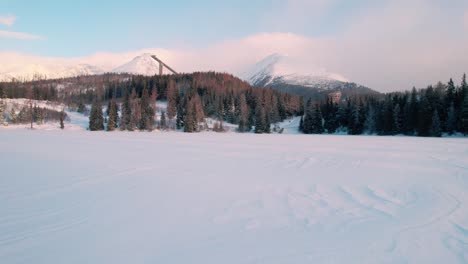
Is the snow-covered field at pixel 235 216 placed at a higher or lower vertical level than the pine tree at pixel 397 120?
lower

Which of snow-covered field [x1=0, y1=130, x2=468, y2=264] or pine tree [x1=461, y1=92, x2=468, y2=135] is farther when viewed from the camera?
pine tree [x1=461, y1=92, x2=468, y2=135]

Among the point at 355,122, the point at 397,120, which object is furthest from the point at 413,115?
the point at 355,122

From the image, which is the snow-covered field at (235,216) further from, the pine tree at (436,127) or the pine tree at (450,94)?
the pine tree at (450,94)

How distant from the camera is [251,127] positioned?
73375 mm

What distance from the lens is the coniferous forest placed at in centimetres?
5079

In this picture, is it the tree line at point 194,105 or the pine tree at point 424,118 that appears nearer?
the pine tree at point 424,118

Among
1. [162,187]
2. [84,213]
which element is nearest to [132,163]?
[162,187]

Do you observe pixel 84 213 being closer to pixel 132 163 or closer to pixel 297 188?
pixel 297 188

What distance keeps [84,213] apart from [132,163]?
8169mm

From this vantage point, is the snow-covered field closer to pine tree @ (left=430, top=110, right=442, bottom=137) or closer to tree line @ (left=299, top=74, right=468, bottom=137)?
pine tree @ (left=430, top=110, right=442, bottom=137)

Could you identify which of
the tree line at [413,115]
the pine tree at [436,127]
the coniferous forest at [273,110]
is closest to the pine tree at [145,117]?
the coniferous forest at [273,110]

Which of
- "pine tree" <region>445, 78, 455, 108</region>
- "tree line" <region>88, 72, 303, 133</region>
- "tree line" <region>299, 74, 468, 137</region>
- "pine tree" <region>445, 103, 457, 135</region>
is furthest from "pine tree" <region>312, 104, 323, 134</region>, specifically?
"pine tree" <region>445, 103, 457, 135</region>

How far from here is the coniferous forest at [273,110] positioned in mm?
50794

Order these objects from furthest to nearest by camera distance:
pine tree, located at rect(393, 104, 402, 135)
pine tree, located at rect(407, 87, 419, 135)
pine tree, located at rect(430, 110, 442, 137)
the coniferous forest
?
pine tree, located at rect(393, 104, 402, 135) → pine tree, located at rect(407, 87, 419, 135) → the coniferous forest → pine tree, located at rect(430, 110, 442, 137)
